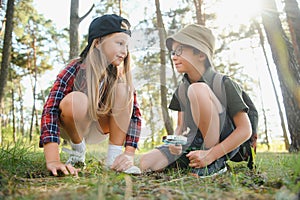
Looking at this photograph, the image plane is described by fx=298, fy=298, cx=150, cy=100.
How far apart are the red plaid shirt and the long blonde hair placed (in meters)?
0.10

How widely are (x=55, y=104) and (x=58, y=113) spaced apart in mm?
61

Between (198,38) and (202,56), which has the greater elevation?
(198,38)

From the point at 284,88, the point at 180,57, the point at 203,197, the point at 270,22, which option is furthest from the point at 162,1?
the point at 203,197

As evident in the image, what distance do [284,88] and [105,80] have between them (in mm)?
2577

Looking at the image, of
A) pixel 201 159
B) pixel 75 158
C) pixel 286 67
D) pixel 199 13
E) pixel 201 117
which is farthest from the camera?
pixel 199 13

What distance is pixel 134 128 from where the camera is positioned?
196 cm

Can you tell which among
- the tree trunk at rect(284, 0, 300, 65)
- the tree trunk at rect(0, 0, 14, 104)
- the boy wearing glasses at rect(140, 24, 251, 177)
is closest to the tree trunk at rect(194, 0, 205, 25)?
the tree trunk at rect(284, 0, 300, 65)

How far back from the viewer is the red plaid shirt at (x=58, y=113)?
1.55 metres

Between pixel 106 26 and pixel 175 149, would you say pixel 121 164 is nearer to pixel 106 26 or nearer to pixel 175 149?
pixel 175 149

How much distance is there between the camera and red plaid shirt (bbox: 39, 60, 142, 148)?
1554 millimetres

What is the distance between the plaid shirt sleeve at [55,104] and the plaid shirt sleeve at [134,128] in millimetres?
445

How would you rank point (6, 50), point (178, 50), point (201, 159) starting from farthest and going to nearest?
point (6, 50), point (178, 50), point (201, 159)

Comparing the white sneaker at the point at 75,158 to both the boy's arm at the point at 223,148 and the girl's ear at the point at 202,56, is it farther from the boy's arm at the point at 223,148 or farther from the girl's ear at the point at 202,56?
the girl's ear at the point at 202,56

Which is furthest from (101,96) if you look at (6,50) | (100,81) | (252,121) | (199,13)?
(199,13)
